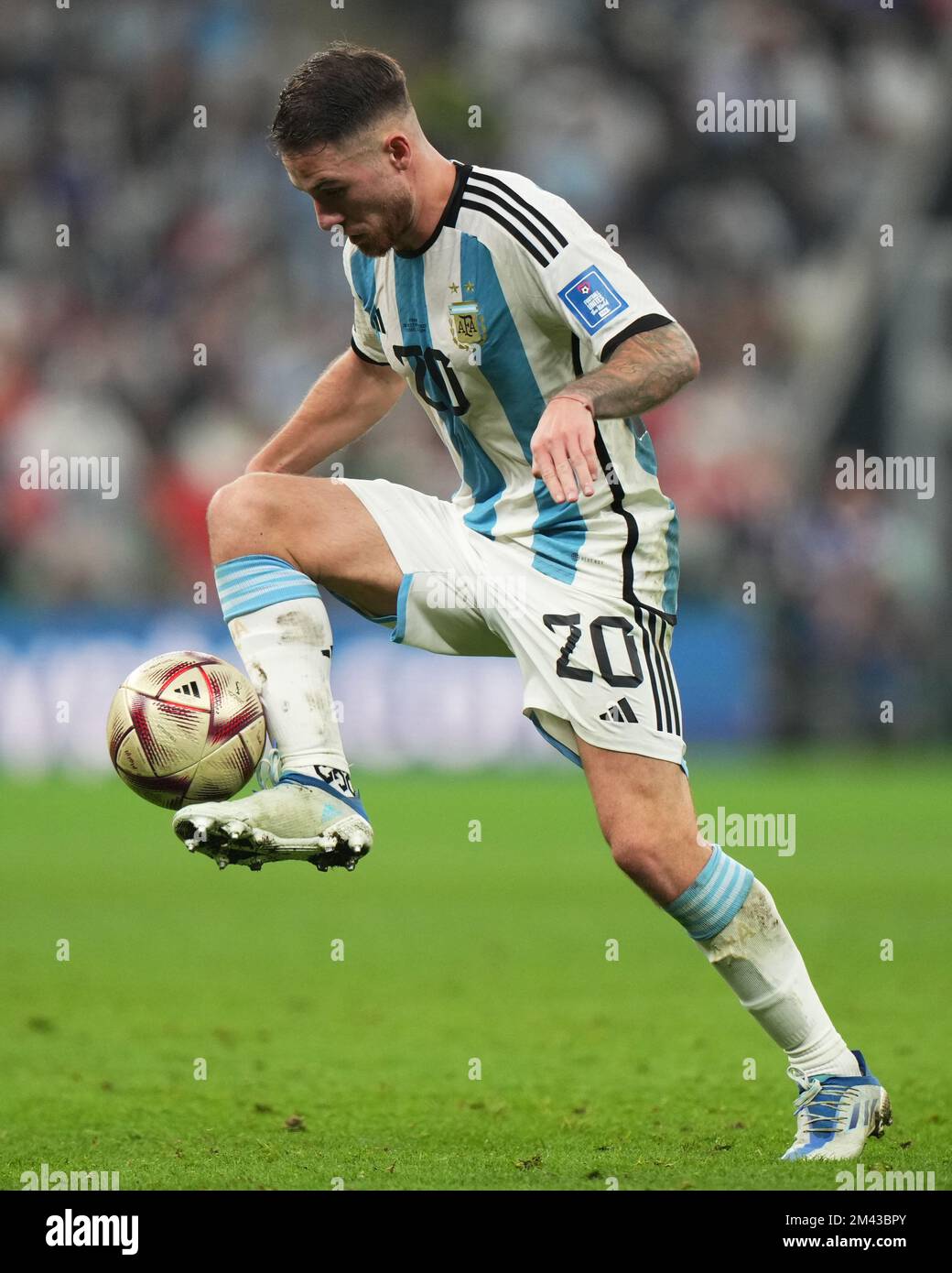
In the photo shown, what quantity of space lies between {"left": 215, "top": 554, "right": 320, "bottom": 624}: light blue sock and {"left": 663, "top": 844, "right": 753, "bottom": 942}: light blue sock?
1133 millimetres

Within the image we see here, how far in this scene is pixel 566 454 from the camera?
371cm

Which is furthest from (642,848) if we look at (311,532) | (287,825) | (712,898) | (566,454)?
(311,532)

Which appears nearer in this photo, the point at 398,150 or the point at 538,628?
the point at 398,150

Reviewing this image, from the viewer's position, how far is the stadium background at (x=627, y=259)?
14.8m

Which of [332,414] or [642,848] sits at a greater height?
[332,414]

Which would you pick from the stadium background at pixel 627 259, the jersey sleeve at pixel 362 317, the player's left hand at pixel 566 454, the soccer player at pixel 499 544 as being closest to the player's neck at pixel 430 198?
the soccer player at pixel 499 544

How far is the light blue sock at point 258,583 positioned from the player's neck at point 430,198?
32.5 inches

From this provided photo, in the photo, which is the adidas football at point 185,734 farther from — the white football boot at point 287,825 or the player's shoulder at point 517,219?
the player's shoulder at point 517,219

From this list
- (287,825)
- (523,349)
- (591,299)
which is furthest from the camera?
(523,349)

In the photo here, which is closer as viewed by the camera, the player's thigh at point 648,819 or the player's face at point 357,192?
the player's face at point 357,192

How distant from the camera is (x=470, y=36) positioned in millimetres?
19734

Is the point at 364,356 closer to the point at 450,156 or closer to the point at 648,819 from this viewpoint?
the point at 648,819

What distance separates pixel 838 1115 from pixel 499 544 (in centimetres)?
160

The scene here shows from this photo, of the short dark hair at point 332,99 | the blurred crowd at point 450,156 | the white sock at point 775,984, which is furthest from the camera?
the blurred crowd at point 450,156
